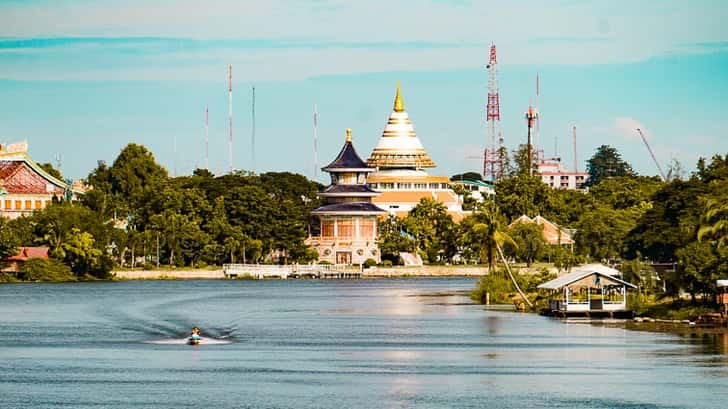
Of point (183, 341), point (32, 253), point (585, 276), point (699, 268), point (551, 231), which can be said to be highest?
point (551, 231)

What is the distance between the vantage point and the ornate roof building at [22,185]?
164 meters

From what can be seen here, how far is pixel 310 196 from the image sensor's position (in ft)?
612

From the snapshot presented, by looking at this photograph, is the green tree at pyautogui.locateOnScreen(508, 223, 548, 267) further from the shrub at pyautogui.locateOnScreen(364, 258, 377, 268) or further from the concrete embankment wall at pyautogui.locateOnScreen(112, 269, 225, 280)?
the concrete embankment wall at pyautogui.locateOnScreen(112, 269, 225, 280)

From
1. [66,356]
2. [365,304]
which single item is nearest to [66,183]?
[365,304]

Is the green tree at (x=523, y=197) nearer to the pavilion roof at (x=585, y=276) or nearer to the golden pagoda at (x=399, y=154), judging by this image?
the golden pagoda at (x=399, y=154)

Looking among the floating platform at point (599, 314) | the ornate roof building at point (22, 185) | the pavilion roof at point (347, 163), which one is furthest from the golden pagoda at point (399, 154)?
the floating platform at point (599, 314)

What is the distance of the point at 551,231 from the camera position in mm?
165375

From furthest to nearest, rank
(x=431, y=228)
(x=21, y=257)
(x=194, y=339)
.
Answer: (x=431, y=228), (x=21, y=257), (x=194, y=339)

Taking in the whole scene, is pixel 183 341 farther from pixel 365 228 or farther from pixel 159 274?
pixel 365 228

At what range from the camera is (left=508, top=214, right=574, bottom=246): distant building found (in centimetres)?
16262

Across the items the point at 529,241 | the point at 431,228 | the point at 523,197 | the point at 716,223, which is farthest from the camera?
the point at 523,197

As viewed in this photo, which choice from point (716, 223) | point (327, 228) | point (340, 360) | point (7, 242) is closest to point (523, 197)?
point (327, 228)

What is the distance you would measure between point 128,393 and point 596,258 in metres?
96.2

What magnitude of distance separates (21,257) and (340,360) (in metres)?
73.7
